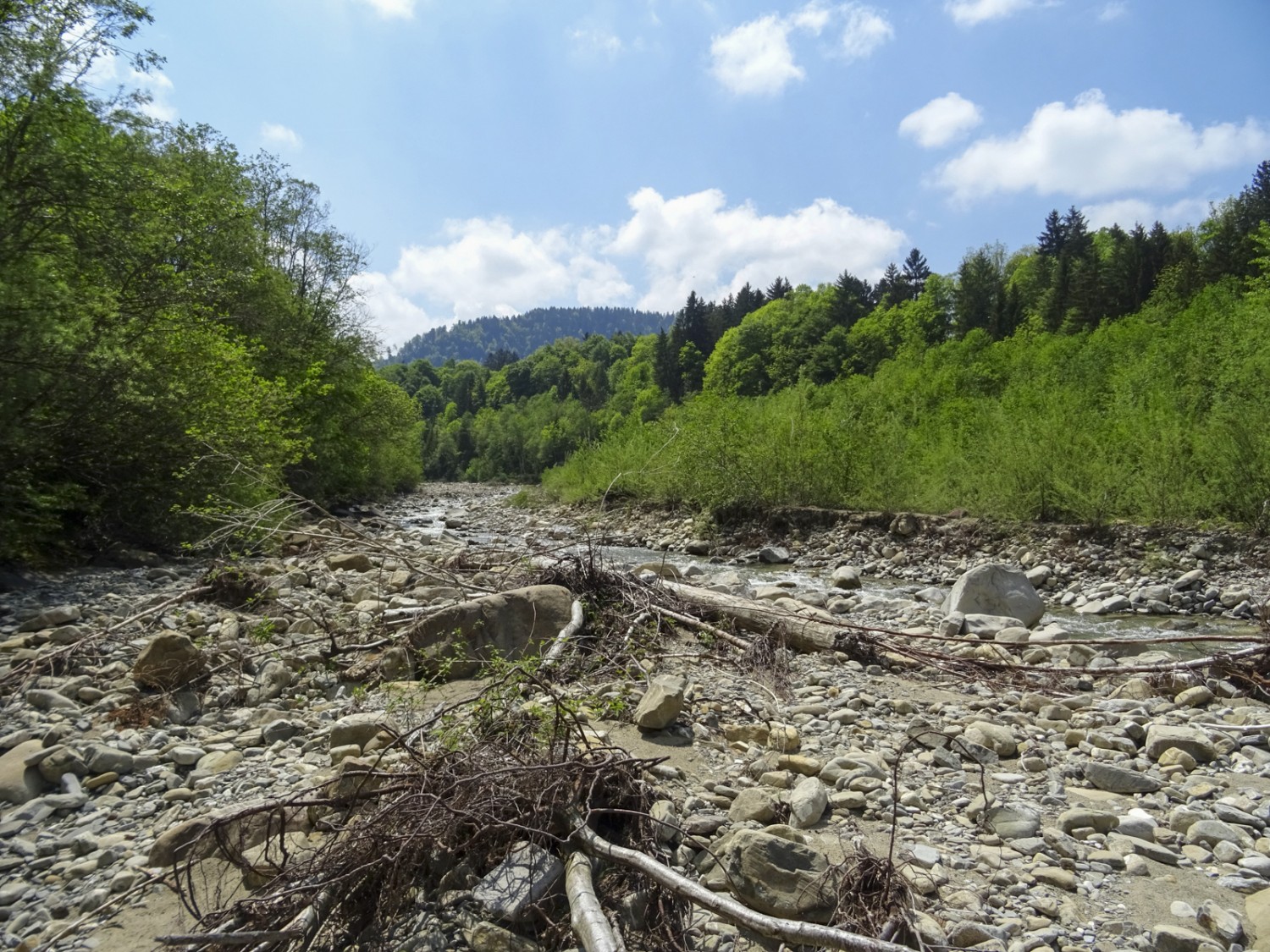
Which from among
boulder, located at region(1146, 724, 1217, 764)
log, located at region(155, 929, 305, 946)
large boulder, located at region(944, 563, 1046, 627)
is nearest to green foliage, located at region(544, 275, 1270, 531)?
large boulder, located at region(944, 563, 1046, 627)

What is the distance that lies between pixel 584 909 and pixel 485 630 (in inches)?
147

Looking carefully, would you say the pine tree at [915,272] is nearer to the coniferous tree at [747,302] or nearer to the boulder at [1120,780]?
the coniferous tree at [747,302]

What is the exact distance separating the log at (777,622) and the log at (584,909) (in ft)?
15.8

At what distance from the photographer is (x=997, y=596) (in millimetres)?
9695

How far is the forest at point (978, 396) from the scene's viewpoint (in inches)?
628

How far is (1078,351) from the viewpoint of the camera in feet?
121

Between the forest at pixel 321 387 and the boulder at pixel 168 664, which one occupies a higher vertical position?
the forest at pixel 321 387

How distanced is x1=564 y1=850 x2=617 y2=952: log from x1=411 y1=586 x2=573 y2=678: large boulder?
309cm

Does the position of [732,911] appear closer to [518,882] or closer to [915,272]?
[518,882]

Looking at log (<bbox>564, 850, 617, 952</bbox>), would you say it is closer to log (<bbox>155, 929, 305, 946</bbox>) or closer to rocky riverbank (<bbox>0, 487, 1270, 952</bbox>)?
rocky riverbank (<bbox>0, 487, 1270, 952</bbox>)

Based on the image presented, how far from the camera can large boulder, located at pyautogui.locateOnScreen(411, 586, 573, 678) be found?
5.89 m

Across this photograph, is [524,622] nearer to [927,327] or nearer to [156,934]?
[156,934]

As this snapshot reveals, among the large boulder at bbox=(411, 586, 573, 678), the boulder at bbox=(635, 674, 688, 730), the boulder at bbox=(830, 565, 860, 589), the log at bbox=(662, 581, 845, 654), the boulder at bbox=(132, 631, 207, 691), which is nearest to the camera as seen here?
the boulder at bbox=(635, 674, 688, 730)

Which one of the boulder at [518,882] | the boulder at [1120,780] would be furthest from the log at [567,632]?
the boulder at [1120,780]
